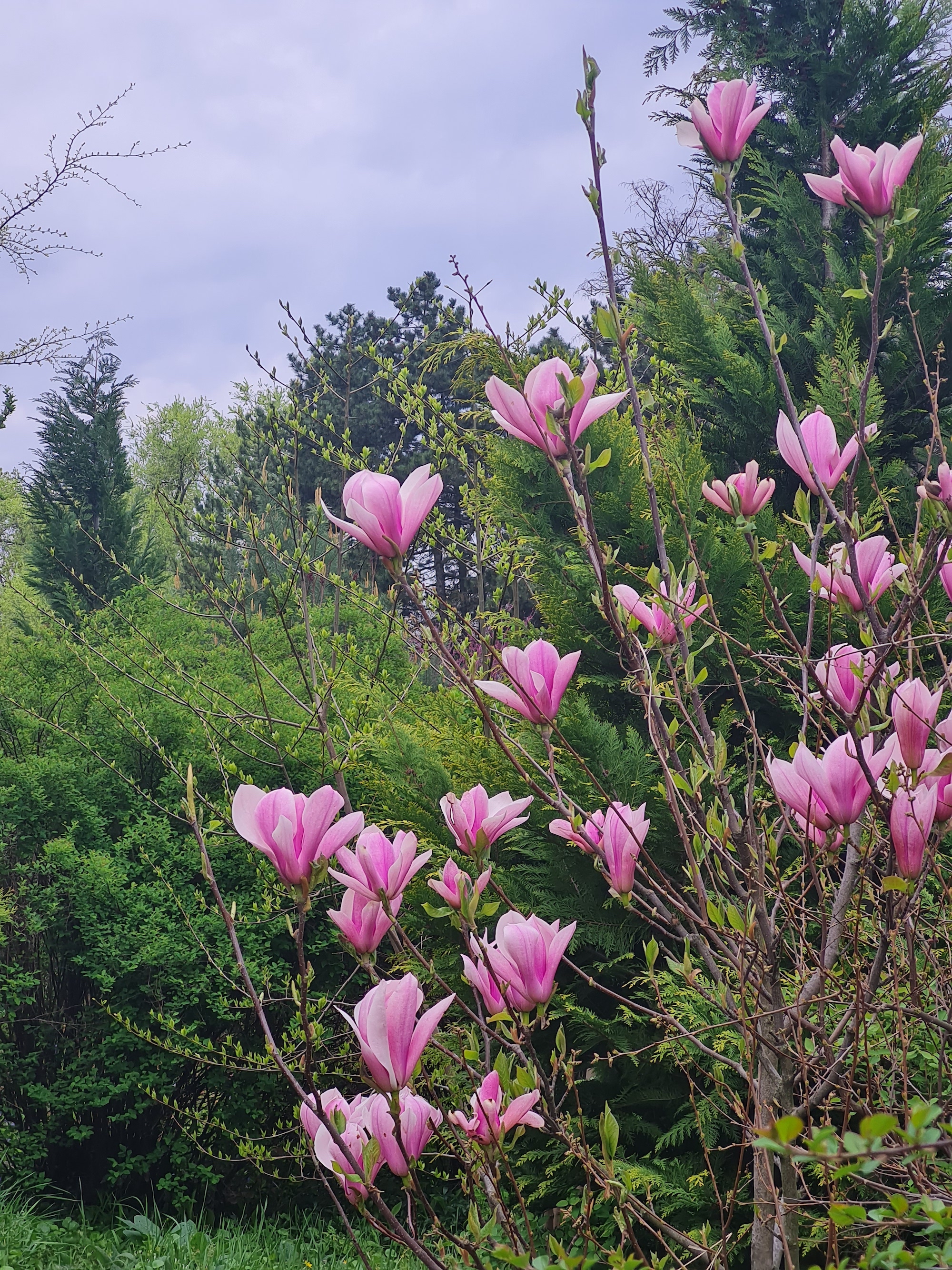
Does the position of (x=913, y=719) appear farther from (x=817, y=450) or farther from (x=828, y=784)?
(x=817, y=450)

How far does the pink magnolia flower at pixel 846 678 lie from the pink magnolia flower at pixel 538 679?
0.31 metres

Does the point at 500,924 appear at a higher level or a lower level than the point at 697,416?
lower

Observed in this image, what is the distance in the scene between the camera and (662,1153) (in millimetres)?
3021

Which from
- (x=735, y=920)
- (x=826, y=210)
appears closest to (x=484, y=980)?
(x=735, y=920)

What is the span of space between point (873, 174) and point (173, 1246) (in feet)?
12.8

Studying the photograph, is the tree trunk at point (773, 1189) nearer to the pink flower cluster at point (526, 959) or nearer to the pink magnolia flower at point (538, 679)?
the pink flower cluster at point (526, 959)

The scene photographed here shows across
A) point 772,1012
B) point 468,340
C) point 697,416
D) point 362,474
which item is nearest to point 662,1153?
point 772,1012

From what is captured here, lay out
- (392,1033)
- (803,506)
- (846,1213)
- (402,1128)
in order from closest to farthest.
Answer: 1. (846,1213)
2. (392,1033)
3. (402,1128)
4. (803,506)

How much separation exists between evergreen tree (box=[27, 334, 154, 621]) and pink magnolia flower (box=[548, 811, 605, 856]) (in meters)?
11.4

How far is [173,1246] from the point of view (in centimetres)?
342

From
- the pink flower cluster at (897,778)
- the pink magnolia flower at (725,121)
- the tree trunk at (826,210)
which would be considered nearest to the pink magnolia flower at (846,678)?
the pink flower cluster at (897,778)

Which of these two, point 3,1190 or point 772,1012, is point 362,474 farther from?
point 3,1190

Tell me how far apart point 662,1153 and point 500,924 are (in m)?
2.38

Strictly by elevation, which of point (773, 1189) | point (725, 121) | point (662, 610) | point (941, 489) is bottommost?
point (773, 1189)
